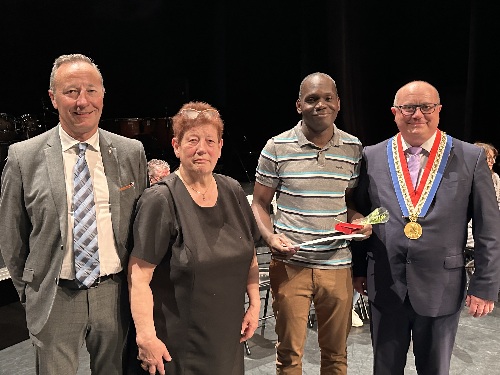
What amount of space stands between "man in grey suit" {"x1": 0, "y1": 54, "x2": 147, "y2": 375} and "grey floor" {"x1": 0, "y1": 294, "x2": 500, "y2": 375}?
1.52 m

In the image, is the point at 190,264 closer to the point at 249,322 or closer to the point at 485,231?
the point at 249,322

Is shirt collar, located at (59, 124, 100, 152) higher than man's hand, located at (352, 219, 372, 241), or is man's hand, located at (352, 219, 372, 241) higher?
shirt collar, located at (59, 124, 100, 152)

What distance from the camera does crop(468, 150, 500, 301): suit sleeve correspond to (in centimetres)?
217

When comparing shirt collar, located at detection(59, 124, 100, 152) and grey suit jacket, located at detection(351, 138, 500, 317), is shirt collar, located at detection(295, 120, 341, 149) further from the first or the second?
shirt collar, located at detection(59, 124, 100, 152)

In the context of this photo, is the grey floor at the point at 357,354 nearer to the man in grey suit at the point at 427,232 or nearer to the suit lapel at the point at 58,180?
the man in grey suit at the point at 427,232

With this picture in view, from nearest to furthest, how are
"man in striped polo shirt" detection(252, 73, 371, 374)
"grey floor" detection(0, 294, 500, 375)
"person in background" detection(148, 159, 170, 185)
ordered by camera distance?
"man in striped polo shirt" detection(252, 73, 371, 374), "grey floor" detection(0, 294, 500, 375), "person in background" detection(148, 159, 170, 185)

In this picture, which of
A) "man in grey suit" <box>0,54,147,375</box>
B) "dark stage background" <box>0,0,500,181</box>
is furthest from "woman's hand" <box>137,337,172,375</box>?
"dark stage background" <box>0,0,500,181</box>

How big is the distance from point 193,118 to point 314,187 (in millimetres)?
796

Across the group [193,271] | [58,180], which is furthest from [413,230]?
[58,180]

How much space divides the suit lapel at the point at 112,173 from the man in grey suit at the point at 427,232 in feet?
3.73

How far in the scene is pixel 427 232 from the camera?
2199mm

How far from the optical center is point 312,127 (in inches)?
93.4

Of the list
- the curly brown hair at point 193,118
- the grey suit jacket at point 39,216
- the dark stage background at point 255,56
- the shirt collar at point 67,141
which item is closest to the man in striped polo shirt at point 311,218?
the curly brown hair at point 193,118

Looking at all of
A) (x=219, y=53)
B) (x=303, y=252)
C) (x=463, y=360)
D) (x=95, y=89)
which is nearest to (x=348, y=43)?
(x=219, y=53)
